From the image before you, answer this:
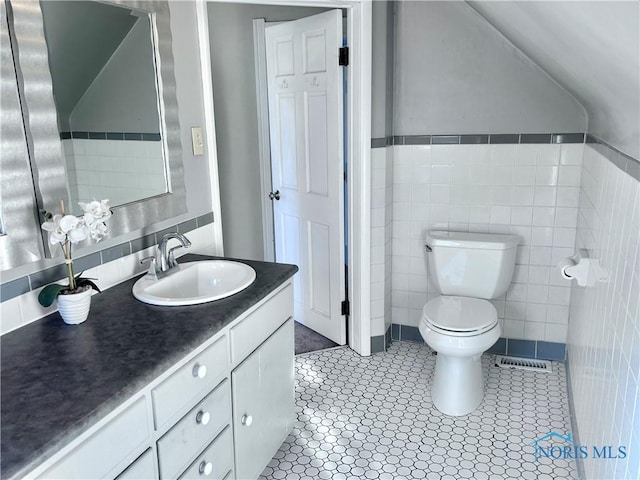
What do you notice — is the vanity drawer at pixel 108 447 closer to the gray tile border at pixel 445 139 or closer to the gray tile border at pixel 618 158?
the gray tile border at pixel 618 158

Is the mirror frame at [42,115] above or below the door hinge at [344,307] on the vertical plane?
above

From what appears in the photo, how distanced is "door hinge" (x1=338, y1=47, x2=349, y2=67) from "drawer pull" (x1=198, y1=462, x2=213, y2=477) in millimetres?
2054

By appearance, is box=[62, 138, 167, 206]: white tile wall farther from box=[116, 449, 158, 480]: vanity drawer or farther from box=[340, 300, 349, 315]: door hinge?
box=[340, 300, 349, 315]: door hinge

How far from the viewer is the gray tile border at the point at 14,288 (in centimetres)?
151

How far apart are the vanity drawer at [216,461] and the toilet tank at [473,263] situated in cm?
153

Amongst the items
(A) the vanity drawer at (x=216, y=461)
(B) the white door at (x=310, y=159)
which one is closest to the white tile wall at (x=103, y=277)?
(A) the vanity drawer at (x=216, y=461)

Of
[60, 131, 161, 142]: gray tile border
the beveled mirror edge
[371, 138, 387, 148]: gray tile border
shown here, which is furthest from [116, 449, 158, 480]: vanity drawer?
[371, 138, 387, 148]: gray tile border

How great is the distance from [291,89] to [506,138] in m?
1.27

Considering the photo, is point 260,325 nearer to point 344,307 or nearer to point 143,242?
point 143,242

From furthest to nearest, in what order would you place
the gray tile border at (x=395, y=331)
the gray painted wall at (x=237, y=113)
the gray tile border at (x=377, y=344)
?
1. the gray painted wall at (x=237, y=113)
2. the gray tile border at (x=395, y=331)
3. the gray tile border at (x=377, y=344)

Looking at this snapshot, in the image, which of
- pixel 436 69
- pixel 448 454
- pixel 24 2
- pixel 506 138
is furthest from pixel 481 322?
pixel 24 2

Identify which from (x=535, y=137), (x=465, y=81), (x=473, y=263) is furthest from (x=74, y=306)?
(x=535, y=137)

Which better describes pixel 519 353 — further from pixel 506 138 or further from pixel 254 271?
pixel 254 271

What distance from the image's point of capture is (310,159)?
3.17 metres
